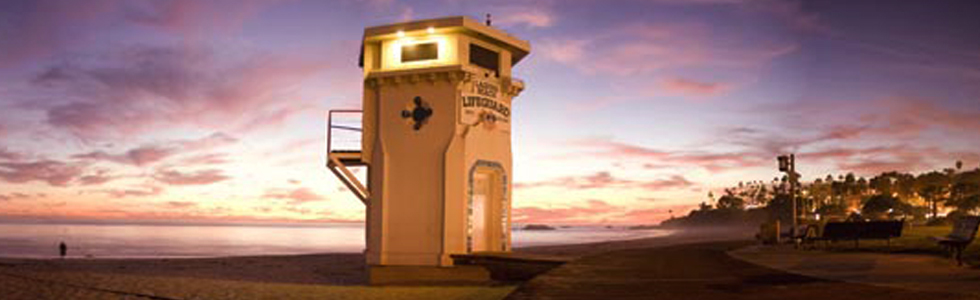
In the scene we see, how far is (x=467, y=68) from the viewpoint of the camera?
53.0ft

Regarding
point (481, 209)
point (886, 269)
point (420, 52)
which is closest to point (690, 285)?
point (886, 269)

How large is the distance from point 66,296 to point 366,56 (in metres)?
8.04

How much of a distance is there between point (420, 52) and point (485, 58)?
5.16 feet

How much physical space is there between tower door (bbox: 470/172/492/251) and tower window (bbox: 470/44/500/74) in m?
2.59

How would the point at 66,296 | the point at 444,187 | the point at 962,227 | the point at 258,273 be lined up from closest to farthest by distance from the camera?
the point at 962,227
the point at 66,296
the point at 444,187
the point at 258,273

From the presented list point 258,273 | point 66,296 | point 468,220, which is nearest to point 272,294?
point 66,296

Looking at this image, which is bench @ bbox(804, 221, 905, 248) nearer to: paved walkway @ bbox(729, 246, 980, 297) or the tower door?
paved walkway @ bbox(729, 246, 980, 297)

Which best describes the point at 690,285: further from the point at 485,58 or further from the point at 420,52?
the point at 420,52

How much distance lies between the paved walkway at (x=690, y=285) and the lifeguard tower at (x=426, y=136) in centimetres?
458

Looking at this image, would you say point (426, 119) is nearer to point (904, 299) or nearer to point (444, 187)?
point (444, 187)

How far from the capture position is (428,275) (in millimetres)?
16078

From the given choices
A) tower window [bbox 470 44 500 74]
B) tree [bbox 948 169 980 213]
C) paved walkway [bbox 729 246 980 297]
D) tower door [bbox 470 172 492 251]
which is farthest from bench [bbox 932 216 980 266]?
tree [bbox 948 169 980 213]

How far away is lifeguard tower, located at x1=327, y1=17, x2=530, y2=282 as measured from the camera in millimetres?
16234

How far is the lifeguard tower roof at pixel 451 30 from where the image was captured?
1625 cm
